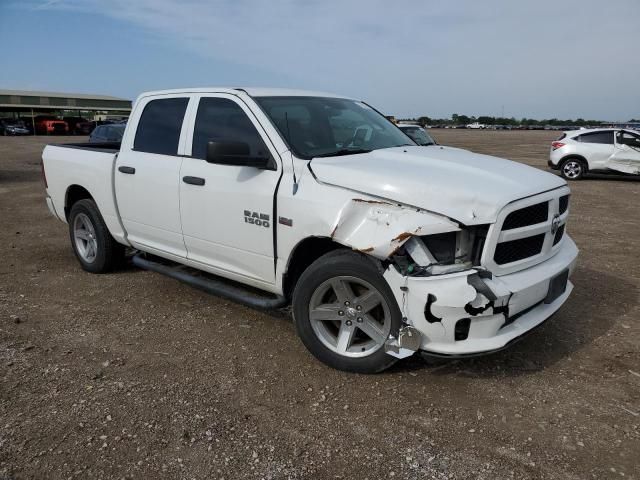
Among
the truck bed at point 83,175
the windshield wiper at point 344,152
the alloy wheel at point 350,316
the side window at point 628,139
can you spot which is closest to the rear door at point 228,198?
the windshield wiper at point 344,152

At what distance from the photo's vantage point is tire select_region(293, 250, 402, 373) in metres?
3.23

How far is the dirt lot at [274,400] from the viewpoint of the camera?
2684mm

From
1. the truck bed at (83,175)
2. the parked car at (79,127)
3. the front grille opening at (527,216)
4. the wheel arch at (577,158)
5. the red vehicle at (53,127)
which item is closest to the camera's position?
the front grille opening at (527,216)

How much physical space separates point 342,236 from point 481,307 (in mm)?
938

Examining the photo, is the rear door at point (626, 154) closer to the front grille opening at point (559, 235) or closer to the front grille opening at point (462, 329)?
the front grille opening at point (559, 235)

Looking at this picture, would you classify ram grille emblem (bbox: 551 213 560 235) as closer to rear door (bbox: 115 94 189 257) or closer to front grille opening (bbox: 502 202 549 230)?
front grille opening (bbox: 502 202 549 230)

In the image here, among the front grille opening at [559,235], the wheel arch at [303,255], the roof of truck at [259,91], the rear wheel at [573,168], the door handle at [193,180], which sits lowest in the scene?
the rear wheel at [573,168]

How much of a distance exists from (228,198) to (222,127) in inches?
26.2

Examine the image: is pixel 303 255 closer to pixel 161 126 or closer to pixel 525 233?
pixel 525 233

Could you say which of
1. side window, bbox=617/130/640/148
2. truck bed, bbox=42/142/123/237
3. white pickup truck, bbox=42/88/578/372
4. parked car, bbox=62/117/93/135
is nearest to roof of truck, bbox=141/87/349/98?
white pickup truck, bbox=42/88/578/372

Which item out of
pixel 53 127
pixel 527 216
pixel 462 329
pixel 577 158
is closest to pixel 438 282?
pixel 462 329

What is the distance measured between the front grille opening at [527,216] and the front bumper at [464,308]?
316 millimetres

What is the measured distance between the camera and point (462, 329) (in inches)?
120

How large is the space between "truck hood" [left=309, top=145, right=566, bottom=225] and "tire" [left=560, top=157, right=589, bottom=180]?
13566 millimetres
